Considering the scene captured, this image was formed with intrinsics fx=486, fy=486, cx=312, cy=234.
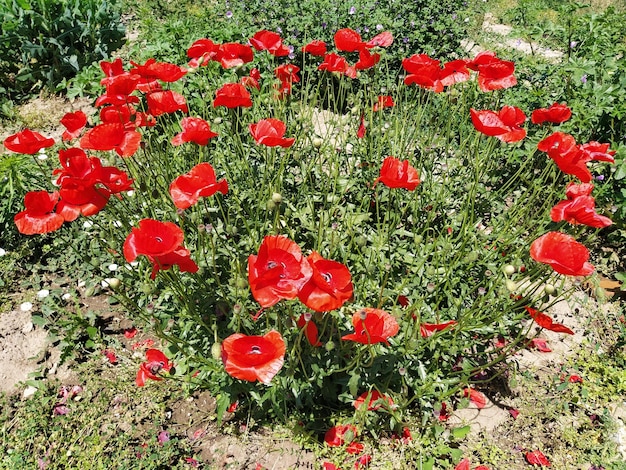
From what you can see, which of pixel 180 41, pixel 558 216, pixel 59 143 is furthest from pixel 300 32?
pixel 558 216

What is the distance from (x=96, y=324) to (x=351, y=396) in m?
1.68

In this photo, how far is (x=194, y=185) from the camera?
1.74 metres

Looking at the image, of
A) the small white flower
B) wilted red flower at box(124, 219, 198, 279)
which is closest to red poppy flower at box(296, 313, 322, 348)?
wilted red flower at box(124, 219, 198, 279)

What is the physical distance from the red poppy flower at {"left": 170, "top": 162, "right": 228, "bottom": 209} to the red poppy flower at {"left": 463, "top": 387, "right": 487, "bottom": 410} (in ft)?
5.42

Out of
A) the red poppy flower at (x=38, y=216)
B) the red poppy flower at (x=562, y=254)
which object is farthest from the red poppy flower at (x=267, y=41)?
the red poppy flower at (x=562, y=254)

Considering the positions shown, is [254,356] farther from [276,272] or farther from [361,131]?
[361,131]

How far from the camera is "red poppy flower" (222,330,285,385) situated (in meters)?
1.45

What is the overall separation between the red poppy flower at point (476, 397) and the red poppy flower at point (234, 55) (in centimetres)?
202

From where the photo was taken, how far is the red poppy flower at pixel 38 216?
5.94 ft

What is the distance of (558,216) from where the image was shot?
Answer: 1.83 m

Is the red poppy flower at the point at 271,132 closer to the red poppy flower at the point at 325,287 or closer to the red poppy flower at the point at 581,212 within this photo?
the red poppy flower at the point at 325,287

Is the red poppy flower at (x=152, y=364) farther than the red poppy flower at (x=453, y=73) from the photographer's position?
No

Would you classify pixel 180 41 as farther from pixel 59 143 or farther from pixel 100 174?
pixel 100 174

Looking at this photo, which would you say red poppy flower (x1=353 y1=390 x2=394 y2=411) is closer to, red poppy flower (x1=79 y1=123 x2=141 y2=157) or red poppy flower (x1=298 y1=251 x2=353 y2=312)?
red poppy flower (x1=298 y1=251 x2=353 y2=312)
